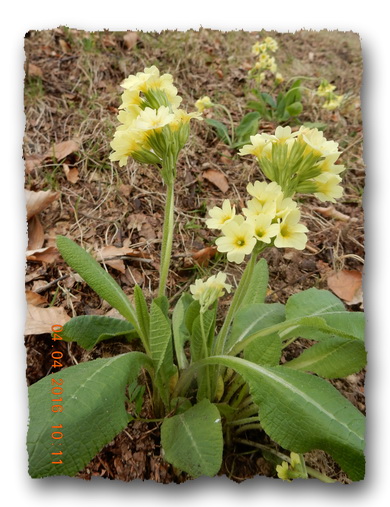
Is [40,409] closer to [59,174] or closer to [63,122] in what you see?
[59,174]

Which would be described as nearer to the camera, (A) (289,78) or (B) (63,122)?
(B) (63,122)

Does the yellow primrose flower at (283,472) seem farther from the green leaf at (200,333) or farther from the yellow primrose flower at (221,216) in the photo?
the yellow primrose flower at (221,216)

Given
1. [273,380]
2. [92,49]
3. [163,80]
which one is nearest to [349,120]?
[92,49]

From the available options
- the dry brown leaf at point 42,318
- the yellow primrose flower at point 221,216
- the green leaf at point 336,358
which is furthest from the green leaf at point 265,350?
the dry brown leaf at point 42,318

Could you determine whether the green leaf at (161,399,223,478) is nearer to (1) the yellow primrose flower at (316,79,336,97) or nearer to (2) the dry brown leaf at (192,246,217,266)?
(2) the dry brown leaf at (192,246,217,266)

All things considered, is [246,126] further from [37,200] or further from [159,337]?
[159,337]

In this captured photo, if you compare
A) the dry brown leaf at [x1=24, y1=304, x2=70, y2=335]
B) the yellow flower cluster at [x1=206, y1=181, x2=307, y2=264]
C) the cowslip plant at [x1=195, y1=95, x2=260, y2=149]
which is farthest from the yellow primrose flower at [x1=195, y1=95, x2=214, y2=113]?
the yellow flower cluster at [x1=206, y1=181, x2=307, y2=264]

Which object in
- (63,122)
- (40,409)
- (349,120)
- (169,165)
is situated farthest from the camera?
(349,120)
